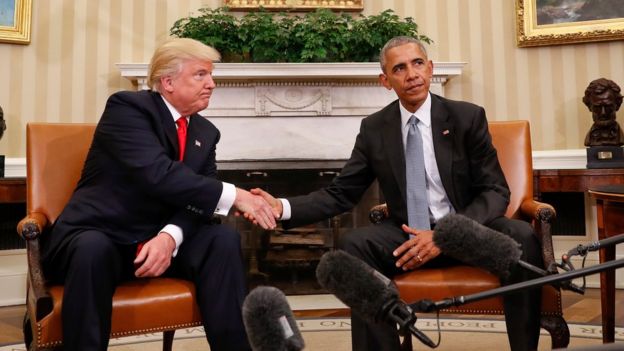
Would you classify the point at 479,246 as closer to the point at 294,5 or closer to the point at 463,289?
the point at 463,289

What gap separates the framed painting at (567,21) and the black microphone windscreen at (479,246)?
4.06m

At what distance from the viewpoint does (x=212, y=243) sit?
2.05m

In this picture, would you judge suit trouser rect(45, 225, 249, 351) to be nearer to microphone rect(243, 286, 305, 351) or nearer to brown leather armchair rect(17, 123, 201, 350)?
brown leather armchair rect(17, 123, 201, 350)

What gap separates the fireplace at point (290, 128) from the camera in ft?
13.9

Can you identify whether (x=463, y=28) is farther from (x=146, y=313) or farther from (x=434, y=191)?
(x=146, y=313)

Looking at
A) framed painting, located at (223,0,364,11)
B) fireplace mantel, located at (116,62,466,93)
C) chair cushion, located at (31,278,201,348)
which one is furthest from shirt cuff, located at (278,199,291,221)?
framed painting, located at (223,0,364,11)

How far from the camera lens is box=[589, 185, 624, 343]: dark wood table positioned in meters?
2.39

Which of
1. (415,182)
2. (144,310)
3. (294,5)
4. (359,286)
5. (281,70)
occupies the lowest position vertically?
(144,310)

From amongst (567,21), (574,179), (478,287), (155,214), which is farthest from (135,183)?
(567,21)

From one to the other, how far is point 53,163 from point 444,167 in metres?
1.70

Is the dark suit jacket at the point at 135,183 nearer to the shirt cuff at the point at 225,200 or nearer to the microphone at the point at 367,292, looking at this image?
the shirt cuff at the point at 225,200

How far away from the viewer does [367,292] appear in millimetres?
762

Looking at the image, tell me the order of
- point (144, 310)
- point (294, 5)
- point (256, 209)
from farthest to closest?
point (294, 5), point (256, 209), point (144, 310)

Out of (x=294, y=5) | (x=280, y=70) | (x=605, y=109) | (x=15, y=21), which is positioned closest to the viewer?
(x=605, y=109)
